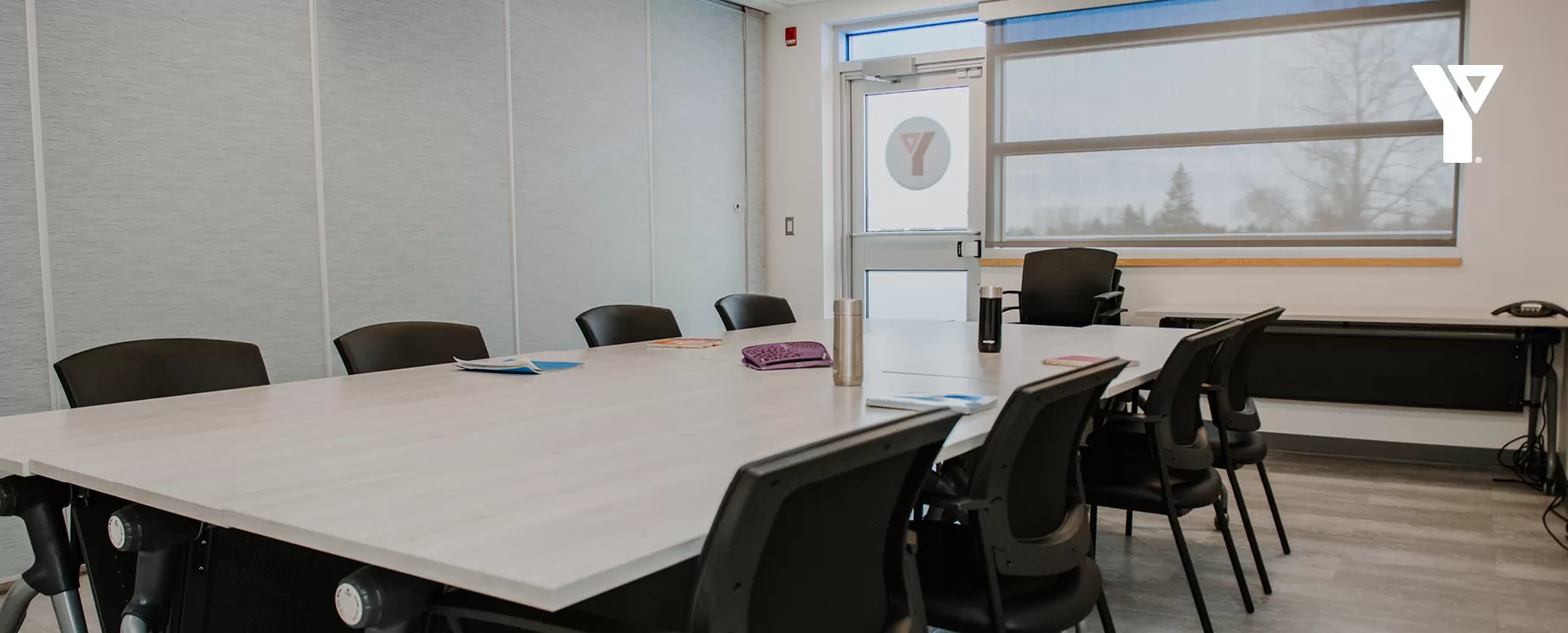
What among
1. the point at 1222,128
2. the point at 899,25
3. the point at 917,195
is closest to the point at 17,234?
the point at 917,195

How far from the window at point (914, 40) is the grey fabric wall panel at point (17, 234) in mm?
4750

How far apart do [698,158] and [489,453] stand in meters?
4.89

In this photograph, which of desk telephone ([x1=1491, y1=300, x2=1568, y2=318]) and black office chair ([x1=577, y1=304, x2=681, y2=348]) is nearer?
black office chair ([x1=577, y1=304, x2=681, y2=348])

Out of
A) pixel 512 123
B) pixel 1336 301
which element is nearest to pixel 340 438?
pixel 512 123

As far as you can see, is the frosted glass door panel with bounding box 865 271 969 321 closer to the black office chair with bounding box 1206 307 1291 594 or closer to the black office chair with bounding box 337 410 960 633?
the black office chair with bounding box 1206 307 1291 594

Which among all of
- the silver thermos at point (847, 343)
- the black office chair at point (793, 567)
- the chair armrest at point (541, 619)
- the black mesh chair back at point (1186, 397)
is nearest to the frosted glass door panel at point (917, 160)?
the black mesh chair back at point (1186, 397)

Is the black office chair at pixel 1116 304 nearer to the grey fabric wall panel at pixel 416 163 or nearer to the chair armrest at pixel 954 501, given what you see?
the grey fabric wall panel at pixel 416 163

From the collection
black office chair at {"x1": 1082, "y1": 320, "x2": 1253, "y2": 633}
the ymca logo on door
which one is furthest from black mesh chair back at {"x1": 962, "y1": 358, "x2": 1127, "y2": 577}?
the ymca logo on door

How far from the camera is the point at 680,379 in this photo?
2619 mm

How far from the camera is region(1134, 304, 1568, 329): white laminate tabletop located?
14.0 ft

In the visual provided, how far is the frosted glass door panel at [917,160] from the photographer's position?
6.61 meters

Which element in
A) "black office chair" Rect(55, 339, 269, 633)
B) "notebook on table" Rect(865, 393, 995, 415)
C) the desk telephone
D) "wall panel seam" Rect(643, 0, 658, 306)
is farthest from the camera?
"wall panel seam" Rect(643, 0, 658, 306)

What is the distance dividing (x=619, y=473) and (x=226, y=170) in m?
3.12

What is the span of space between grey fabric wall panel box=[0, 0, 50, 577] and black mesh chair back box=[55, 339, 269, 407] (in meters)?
1.07
